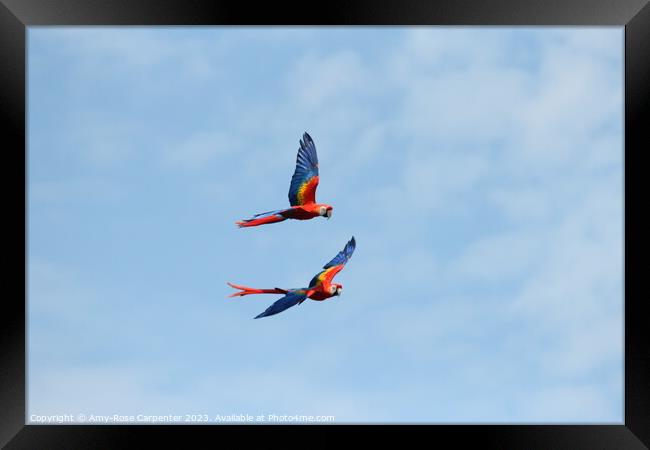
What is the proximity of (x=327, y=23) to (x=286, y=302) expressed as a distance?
1.86m

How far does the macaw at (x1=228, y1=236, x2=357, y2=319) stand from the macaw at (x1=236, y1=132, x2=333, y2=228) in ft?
1.39

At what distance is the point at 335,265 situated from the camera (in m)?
5.39

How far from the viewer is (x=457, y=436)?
4312 millimetres

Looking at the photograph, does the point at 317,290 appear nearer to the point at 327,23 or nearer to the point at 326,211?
the point at 326,211

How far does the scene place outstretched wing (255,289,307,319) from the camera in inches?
179

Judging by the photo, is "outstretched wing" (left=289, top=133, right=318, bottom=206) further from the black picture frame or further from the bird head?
the black picture frame

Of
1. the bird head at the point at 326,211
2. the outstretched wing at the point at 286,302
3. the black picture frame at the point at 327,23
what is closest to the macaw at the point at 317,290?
the outstretched wing at the point at 286,302

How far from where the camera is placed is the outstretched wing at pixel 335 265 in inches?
204

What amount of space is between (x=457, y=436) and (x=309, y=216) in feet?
6.24

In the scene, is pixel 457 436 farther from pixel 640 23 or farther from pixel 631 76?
pixel 640 23

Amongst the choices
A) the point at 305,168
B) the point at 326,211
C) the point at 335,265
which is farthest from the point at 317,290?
the point at 305,168

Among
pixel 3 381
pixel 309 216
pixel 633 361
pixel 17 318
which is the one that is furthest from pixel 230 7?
pixel 633 361

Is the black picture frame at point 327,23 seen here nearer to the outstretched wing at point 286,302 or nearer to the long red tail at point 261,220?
the outstretched wing at point 286,302

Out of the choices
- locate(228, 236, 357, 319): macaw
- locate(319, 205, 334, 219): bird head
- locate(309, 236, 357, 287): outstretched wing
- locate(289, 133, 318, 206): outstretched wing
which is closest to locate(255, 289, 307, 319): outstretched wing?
locate(228, 236, 357, 319): macaw
